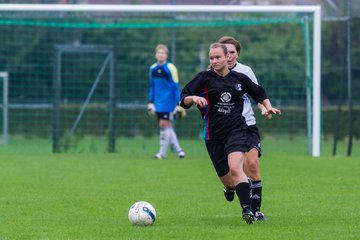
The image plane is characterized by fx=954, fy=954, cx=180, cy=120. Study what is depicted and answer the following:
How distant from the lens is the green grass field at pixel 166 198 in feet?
26.3

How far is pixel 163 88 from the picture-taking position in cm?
1798

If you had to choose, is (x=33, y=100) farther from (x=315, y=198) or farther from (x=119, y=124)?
(x=315, y=198)

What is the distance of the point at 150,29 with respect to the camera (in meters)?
22.3

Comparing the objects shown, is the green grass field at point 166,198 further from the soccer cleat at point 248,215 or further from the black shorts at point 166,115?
the black shorts at point 166,115

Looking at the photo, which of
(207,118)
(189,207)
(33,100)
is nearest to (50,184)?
(189,207)

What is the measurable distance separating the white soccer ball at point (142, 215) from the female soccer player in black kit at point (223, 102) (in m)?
0.89

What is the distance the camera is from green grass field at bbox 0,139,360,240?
802cm

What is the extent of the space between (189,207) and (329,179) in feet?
13.3

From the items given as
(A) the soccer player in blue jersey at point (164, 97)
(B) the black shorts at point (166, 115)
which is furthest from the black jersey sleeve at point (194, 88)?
(B) the black shorts at point (166, 115)

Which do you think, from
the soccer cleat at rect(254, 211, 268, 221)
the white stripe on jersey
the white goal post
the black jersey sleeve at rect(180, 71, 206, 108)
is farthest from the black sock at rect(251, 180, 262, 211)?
the white goal post

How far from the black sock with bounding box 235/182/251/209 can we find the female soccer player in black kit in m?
0.23

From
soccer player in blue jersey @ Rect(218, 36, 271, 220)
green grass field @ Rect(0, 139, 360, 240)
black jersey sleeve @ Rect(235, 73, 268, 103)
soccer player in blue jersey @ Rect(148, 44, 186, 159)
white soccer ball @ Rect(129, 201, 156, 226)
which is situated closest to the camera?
green grass field @ Rect(0, 139, 360, 240)

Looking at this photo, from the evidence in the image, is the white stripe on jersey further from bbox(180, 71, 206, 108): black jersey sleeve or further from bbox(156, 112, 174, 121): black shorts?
bbox(156, 112, 174, 121): black shorts

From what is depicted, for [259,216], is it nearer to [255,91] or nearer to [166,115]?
[255,91]
